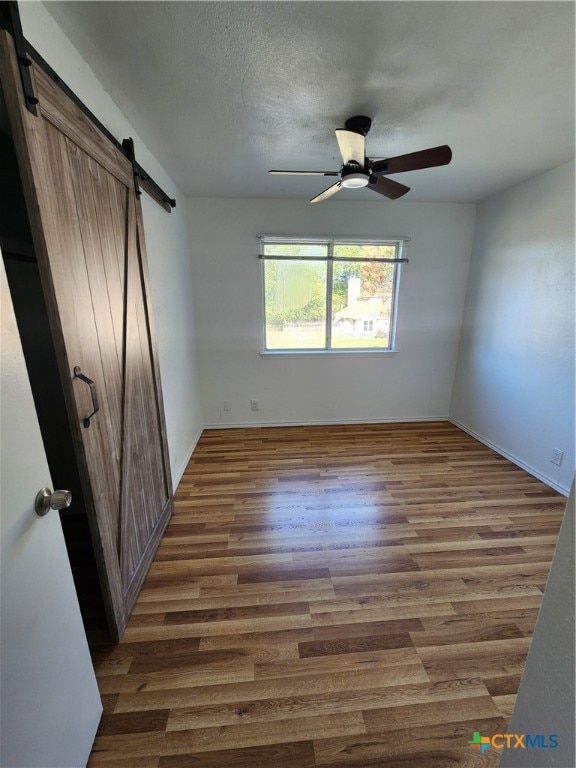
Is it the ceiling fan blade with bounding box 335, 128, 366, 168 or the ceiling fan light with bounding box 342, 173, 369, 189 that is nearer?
the ceiling fan blade with bounding box 335, 128, 366, 168

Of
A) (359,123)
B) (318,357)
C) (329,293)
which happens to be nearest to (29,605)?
(359,123)

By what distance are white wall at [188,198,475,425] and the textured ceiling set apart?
0.92 meters

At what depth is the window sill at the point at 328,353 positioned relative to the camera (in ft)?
11.5

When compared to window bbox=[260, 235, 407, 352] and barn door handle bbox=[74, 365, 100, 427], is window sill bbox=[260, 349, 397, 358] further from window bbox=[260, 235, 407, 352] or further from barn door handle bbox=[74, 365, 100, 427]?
barn door handle bbox=[74, 365, 100, 427]

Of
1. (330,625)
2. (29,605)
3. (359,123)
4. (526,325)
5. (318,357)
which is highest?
(359,123)

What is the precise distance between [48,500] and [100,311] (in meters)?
0.83

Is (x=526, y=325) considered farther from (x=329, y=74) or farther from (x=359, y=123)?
(x=329, y=74)

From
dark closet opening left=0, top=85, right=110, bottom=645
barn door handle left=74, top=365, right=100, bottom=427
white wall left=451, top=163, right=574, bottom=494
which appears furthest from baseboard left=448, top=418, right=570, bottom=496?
dark closet opening left=0, top=85, right=110, bottom=645

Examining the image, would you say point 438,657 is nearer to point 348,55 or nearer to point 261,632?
point 261,632

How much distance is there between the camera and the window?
10.8ft

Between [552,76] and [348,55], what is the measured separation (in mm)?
1015

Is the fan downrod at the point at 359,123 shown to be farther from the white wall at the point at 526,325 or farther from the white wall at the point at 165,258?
the white wall at the point at 526,325

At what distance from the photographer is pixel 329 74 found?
4.59ft

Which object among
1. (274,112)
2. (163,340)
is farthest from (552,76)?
(163,340)
